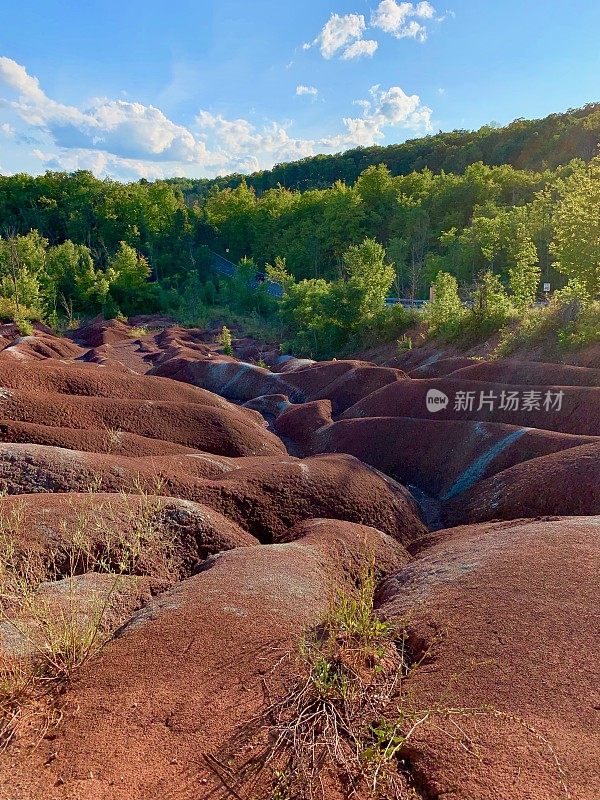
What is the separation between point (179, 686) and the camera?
446 cm

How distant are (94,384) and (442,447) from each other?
431 inches

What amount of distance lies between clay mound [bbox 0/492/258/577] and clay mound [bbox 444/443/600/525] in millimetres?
5309

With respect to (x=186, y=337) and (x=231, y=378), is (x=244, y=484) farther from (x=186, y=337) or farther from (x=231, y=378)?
(x=186, y=337)

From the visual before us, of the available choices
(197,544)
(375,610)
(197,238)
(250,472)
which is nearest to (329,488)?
(250,472)

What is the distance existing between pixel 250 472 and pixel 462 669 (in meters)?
7.18

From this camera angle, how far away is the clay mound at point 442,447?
519 inches

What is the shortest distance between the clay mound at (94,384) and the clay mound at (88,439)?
274 cm

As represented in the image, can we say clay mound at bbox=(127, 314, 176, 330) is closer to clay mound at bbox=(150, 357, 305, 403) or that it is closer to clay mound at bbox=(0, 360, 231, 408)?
clay mound at bbox=(150, 357, 305, 403)

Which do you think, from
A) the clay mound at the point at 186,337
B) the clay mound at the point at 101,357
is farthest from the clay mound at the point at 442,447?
the clay mound at the point at 186,337

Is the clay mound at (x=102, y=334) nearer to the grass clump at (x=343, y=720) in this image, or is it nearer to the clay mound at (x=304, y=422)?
the clay mound at (x=304, y=422)

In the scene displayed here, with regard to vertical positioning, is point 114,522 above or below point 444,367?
above

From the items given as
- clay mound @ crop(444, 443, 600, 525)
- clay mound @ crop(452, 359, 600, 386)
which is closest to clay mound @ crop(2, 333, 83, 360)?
clay mound @ crop(452, 359, 600, 386)

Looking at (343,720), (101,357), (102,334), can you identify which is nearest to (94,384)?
(343,720)

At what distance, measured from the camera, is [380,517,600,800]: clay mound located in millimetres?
3586
